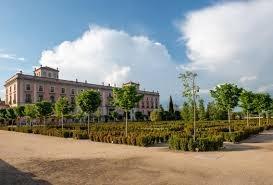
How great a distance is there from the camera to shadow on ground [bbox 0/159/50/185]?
10035 millimetres

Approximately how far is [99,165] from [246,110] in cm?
A: 2746

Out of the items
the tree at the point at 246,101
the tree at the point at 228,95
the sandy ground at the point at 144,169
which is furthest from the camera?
the tree at the point at 246,101

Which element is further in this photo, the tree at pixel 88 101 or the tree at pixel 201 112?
the tree at pixel 201 112

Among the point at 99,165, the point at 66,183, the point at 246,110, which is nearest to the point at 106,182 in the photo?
the point at 66,183

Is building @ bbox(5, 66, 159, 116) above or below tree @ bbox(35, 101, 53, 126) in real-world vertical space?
above

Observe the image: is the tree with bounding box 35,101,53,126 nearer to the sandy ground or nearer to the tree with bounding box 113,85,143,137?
the tree with bounding box 113,85,143,137

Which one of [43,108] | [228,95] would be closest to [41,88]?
[43,108]

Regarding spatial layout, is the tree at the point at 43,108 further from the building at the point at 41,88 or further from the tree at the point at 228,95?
the tree at the point at 228,95

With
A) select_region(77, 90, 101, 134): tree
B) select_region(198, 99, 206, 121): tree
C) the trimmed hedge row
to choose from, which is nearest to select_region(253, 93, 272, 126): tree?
select_region(77, 90, 101, 134): tree

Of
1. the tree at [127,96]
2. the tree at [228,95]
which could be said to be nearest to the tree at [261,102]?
the tree at [228,95]

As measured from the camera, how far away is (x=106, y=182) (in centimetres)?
985

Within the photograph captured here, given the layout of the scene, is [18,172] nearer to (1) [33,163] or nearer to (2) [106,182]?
(1) [33,163]

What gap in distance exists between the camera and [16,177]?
10836 mm

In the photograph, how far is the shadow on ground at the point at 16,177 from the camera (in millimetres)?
10035
